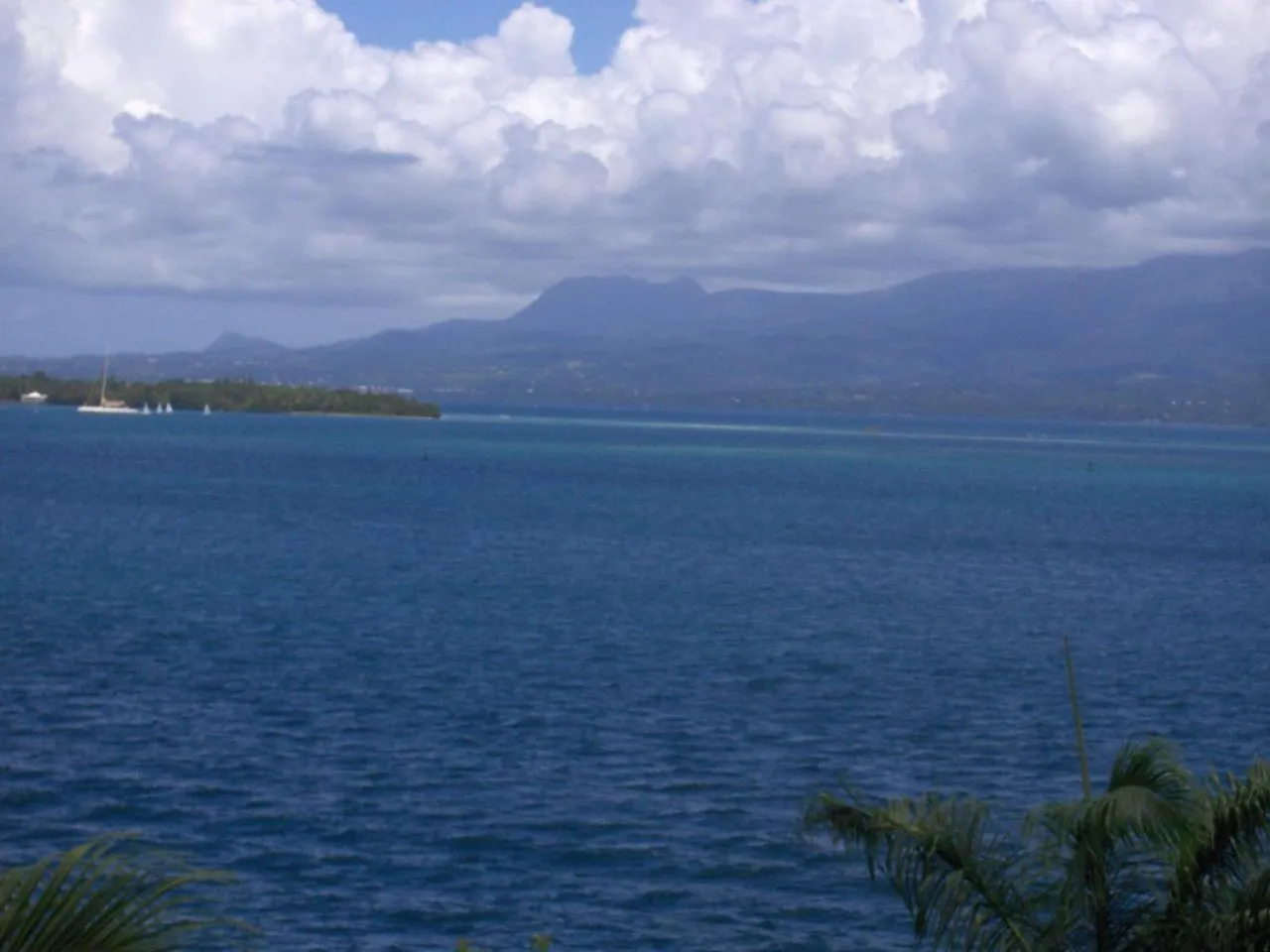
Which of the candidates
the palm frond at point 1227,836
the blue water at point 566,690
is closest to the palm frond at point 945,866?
the palm frond at point 1227,836

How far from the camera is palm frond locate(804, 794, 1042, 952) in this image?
358 inches

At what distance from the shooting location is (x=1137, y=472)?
4695 inches

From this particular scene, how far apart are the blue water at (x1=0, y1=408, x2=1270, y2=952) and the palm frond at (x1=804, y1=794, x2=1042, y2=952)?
7497 mm

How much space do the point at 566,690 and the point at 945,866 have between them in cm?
1869

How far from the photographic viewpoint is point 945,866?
9.26 m

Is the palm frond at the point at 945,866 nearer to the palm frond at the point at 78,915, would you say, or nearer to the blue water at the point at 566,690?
the palm frond at the point at 78,915

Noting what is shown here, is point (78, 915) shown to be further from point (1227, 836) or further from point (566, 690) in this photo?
point (566, 690)

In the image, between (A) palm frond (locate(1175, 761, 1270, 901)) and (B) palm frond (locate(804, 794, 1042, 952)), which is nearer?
(A) palm frond (locate(1175, 761, 1270, 901))

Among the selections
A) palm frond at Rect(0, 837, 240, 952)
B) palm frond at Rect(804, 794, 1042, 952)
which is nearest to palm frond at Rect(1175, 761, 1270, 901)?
palm frond at Rect(804, 794, 1042, 952)

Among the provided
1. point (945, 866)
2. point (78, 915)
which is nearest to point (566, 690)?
point (945, 866)

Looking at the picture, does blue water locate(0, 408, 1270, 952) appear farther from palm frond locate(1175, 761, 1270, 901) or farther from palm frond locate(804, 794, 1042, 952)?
palm frond locate(1175, 761, 1270, 901)

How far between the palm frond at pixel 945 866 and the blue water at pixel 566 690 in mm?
7497

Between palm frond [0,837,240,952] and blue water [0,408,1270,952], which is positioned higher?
palm frond [0,837,240,952]

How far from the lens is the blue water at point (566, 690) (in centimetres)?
1805
